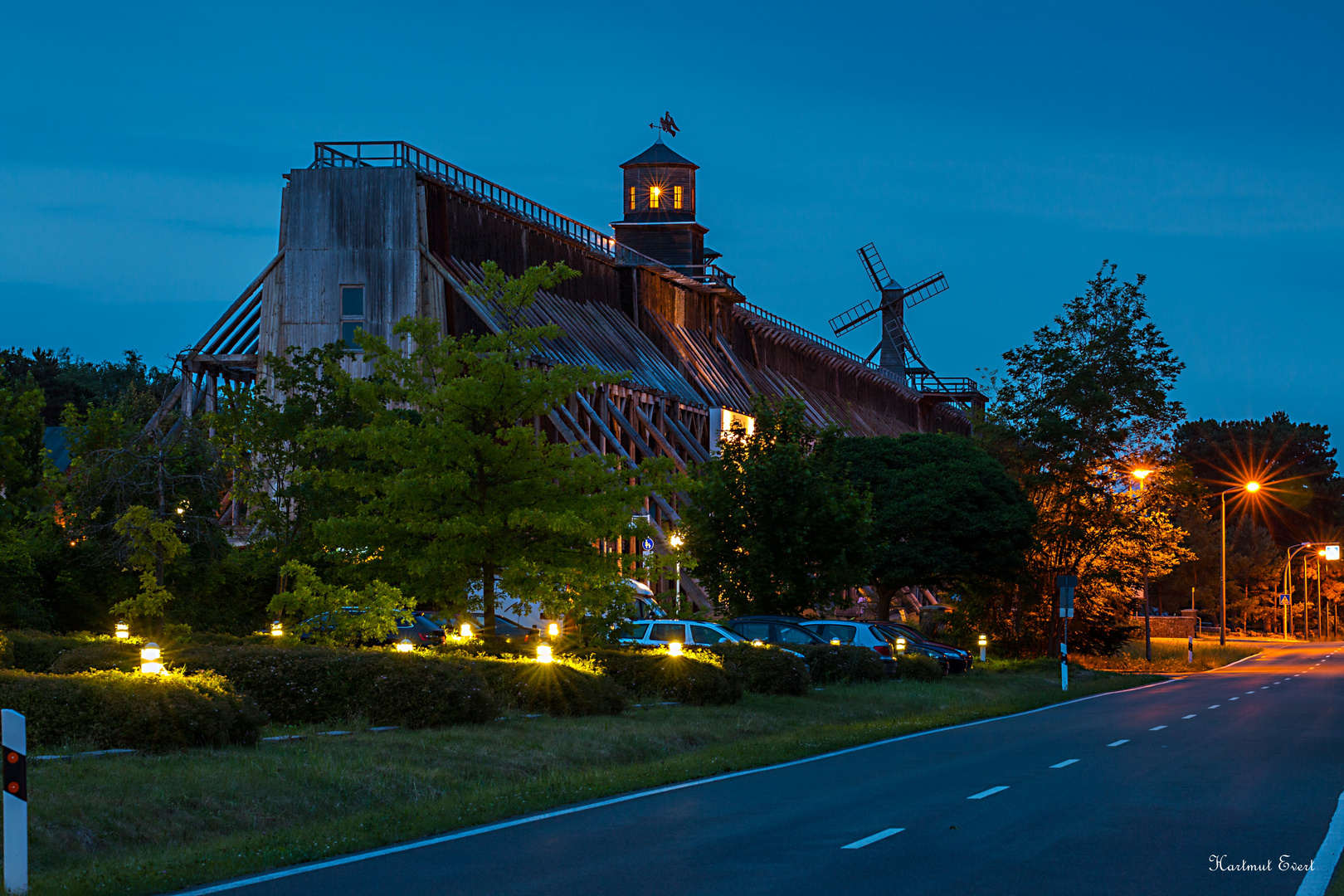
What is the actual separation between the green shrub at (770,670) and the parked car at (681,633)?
7.29 feet

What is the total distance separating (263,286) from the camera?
1945 inches

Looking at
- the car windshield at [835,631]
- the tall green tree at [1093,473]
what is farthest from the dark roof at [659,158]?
the car windshield at [835,631]

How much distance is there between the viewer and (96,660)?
18.1 m

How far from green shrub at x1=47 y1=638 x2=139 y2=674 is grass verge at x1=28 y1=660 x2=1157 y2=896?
2.79m

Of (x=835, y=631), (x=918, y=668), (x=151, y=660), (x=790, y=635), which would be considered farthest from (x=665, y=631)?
(x=151, y=660)

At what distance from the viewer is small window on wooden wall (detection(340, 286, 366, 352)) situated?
159 feet

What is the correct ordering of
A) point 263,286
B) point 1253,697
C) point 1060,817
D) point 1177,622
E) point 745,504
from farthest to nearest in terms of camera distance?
point 1177,622
point 263,286
point 745,504
point 1253,697
point 1060,817

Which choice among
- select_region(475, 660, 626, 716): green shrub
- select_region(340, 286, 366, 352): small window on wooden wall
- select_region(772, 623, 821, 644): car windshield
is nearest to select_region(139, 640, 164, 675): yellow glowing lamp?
select_region(475, 660, 626, 716): green shrub

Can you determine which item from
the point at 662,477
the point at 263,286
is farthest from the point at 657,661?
the point at 263,286

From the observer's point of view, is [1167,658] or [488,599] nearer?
[488,599]

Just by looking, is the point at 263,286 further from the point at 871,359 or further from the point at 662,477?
the point at 871,359

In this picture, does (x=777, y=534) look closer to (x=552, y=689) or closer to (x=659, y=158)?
(x=552, y=689)

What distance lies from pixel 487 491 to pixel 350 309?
27.1m

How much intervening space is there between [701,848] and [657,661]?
12.3 m
